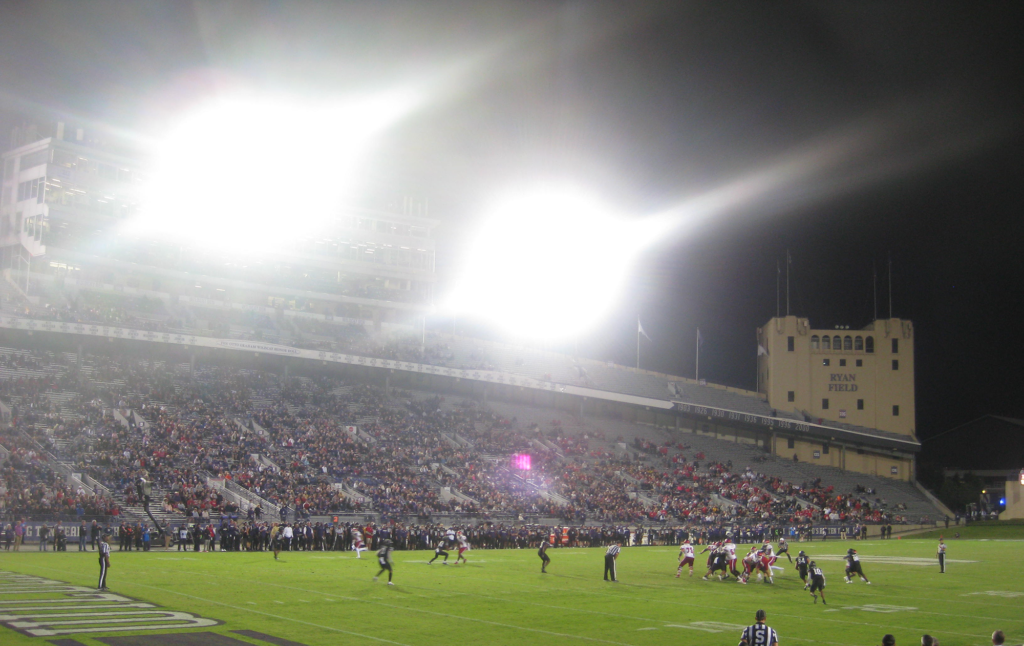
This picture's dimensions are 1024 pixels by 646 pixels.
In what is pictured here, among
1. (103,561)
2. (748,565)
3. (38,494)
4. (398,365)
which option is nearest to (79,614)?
(103,561)

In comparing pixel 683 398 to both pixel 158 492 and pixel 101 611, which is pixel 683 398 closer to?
pixel 158 492

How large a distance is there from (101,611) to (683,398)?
66.4 m

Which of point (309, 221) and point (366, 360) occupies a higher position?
point (309, 221)

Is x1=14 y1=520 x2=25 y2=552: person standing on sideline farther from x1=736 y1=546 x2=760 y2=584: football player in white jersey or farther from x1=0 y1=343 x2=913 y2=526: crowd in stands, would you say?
x1=736 y1=546 x2=760 y2=584: football player in white jersey

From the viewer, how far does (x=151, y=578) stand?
26.3 metres

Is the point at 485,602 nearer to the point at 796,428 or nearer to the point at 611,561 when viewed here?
the point at 611,561

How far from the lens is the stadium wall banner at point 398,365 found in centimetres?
5359

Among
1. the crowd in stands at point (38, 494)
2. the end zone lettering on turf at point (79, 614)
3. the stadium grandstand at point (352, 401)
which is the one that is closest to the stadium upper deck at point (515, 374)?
the stadium grandstand at point (352, 401)

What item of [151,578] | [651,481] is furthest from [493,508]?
[151,578]

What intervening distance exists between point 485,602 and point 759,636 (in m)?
12.0

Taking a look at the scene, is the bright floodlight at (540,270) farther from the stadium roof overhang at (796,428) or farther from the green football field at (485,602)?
the green football field at (485,602)

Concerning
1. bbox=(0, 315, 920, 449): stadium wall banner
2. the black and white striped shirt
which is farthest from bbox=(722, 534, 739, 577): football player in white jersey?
bbox=(0, 315, 920, 449): stadium wall banner

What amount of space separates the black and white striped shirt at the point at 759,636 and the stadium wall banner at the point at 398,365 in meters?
50.6

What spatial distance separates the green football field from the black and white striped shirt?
18.3 feet
